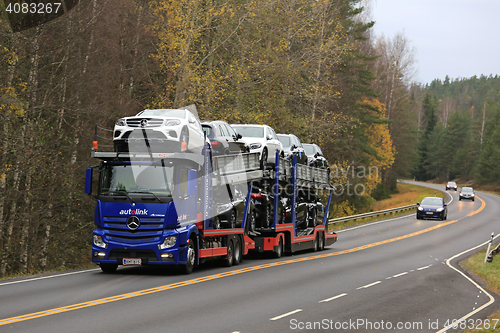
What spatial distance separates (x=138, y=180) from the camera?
43.4 ft

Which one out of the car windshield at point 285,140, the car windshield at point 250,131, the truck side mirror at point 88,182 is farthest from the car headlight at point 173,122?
the car windshield at point 285,140

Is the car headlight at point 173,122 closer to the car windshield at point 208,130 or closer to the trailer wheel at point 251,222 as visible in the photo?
the car windshield at point 208,130

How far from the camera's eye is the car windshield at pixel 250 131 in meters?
19.3

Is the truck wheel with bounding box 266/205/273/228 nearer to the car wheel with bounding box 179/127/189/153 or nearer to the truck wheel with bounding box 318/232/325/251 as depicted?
the truck wheel with bounding box 318/232/325/251

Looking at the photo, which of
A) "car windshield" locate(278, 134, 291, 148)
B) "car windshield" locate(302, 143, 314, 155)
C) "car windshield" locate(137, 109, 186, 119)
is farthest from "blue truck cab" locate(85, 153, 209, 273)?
"car windshield" locate(302, 143, 314, 155)

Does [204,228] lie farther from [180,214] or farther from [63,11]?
[63,11]

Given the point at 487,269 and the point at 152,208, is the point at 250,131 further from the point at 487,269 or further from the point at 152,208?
the point at 487,269

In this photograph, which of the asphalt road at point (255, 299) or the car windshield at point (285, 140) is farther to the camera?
the car windshield at point (285, 140)

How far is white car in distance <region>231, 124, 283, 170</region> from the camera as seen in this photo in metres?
18.5

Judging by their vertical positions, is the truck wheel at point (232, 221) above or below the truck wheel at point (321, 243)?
above

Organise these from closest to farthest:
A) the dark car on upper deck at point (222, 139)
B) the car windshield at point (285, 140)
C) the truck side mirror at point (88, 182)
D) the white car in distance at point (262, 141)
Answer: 1. the truck side mirror at point (88, 182)
2. the dark car on upper deck at point (222, 139)
3. the white car in distance at point (262, 141)
4. the car windshield at point (285, 140)

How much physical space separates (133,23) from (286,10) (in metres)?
10.5

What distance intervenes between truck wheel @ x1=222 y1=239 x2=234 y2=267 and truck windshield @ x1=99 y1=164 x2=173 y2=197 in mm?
3778

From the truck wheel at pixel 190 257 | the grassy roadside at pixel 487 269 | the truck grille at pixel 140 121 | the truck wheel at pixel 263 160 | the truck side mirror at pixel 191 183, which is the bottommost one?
the grassy roadside at pixel 487 269
